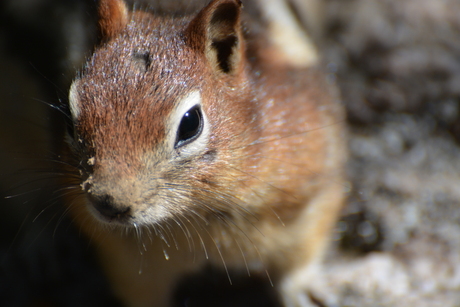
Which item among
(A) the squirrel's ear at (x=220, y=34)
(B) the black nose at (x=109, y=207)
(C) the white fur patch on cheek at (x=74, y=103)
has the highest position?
(A) the squirrel's ear at (x=220, y=34)

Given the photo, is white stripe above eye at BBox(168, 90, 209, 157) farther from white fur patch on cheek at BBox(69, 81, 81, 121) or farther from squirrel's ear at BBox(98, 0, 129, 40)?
squirrel's ear at BBox(98, 0, 129, 40)

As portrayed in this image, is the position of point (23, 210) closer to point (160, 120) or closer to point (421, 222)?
point (160, 120)

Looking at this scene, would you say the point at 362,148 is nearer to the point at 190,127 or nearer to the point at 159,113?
the point at 190,127

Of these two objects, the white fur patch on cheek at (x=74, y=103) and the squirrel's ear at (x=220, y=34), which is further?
the squirrel's ear at (x=220, y=34)

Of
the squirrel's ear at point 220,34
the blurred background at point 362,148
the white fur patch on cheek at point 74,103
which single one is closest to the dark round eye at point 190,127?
the squirrel's ear at point 220,34

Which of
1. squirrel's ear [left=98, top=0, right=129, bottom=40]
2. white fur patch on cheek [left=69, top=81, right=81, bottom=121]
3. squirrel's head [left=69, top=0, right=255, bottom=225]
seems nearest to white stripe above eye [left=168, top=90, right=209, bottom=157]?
squirrel's head [left=69, top=0, right=255, bottom=225]

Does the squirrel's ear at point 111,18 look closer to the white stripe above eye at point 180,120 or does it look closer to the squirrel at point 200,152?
the squirrel at point 200,152

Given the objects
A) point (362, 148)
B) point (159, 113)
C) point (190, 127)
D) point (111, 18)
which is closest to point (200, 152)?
point (190, 127)
